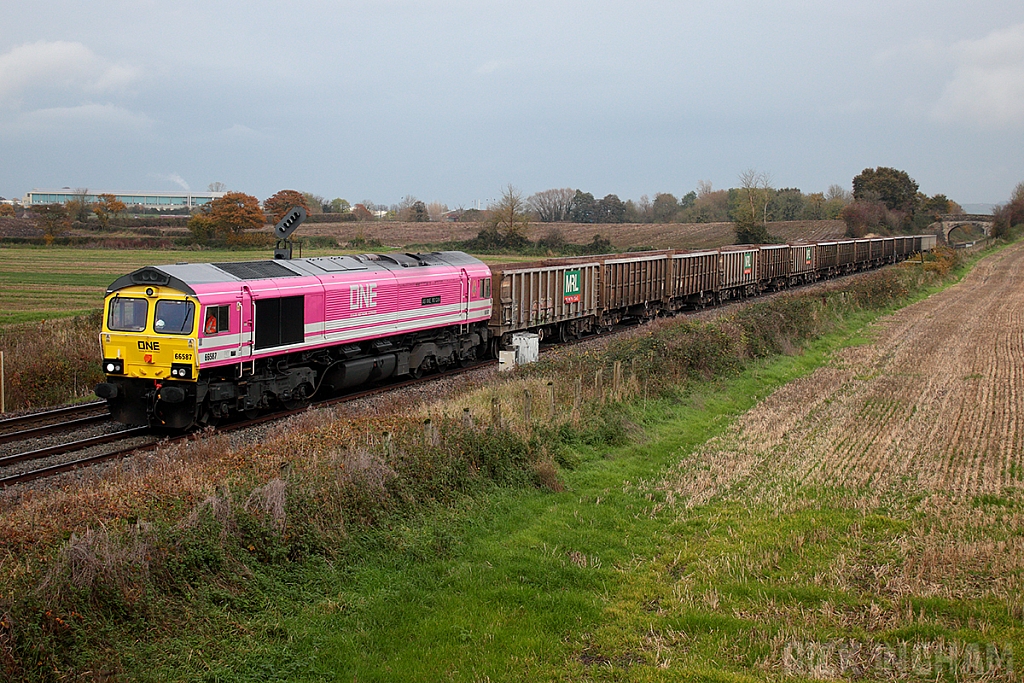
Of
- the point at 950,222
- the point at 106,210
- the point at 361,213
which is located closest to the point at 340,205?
the point at 361,213

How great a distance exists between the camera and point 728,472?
13.3 m

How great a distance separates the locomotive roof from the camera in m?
15.9

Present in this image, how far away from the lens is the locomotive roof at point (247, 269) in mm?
15906

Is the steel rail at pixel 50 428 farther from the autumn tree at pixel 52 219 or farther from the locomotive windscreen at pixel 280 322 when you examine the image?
the autumn tree at pixel 52 219

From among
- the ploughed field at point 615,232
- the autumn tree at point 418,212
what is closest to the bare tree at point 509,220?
the ploughed field at point 615,232

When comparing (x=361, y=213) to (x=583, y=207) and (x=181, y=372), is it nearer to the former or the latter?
(x=583, y=207)

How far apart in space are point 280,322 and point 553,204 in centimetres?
12358

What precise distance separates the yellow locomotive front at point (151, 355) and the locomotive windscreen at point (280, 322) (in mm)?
1733

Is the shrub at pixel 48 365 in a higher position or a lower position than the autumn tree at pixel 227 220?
lower

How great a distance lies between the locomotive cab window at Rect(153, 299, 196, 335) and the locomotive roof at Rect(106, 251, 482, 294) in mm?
297

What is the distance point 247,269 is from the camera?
17.6 metres

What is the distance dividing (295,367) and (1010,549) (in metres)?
13.9

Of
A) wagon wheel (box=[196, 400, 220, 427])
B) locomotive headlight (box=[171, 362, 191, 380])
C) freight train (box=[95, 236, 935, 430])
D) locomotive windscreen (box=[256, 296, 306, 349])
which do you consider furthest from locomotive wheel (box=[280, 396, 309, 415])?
locomotive headlight (box=[171, 362, 191, 380])

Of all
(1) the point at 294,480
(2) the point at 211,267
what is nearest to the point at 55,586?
(1) the point at 294,480
